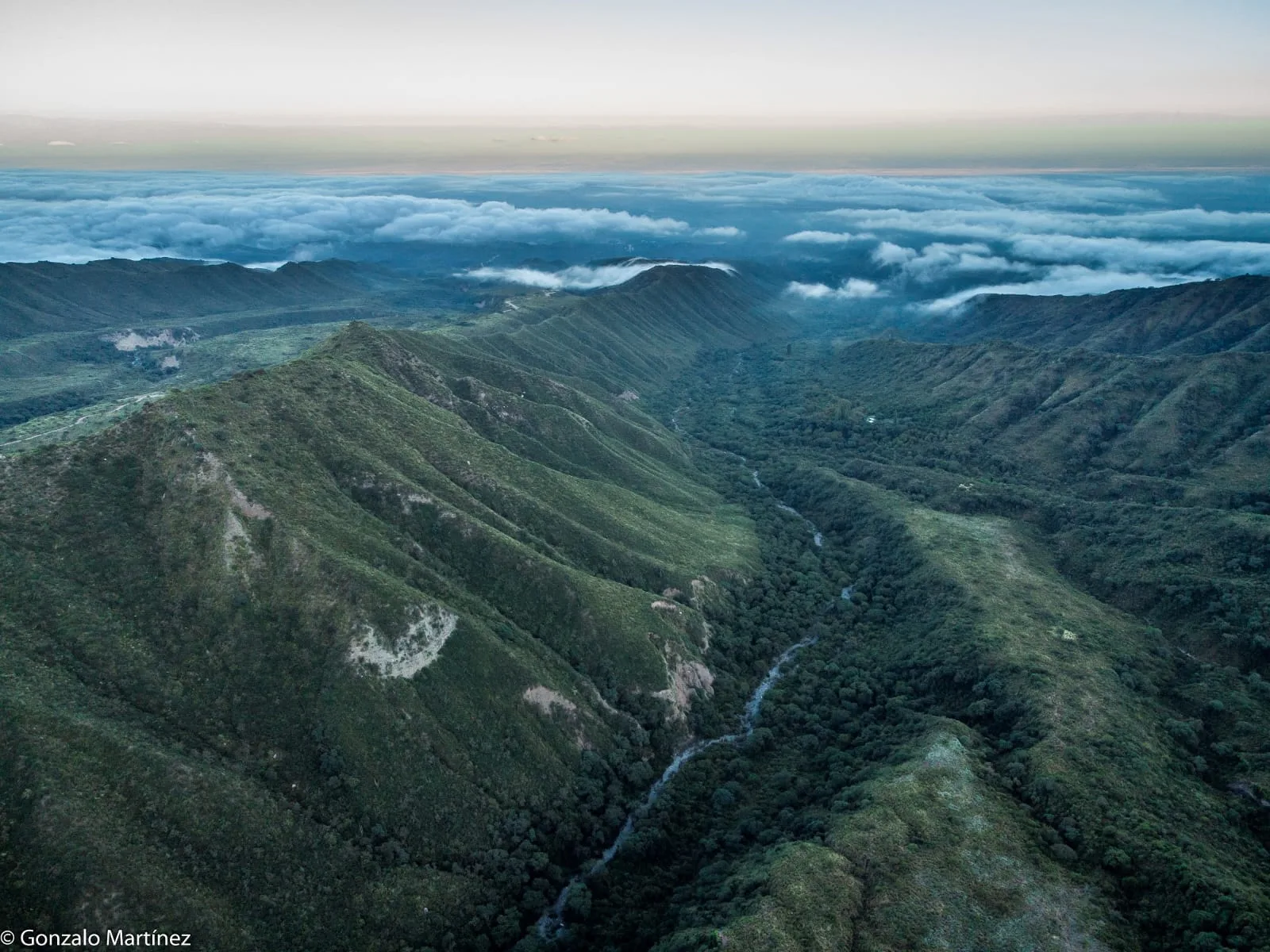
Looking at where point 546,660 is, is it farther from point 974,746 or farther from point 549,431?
point 549,431

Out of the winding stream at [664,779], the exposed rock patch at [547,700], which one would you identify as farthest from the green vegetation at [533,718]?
the winding stream at [664,779]

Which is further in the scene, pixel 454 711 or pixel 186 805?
pixel 454 711

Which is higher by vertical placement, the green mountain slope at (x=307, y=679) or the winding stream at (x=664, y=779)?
the green mountain slope at (x=307, y=679)

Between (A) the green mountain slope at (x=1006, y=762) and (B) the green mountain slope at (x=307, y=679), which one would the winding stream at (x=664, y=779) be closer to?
(B) the green mountain slope at (x=307, y=679)

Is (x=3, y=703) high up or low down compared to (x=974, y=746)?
up

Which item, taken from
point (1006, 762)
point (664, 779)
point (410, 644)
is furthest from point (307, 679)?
point (1006, 762)

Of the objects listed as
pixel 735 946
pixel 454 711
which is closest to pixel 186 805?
pixel 454 711

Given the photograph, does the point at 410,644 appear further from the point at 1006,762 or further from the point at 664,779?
the point at 1006,762

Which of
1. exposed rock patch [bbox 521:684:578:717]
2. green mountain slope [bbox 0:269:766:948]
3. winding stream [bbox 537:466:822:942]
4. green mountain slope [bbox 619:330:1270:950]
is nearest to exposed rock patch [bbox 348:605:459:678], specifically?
green mountain slope [bbox 0:269:766:948]

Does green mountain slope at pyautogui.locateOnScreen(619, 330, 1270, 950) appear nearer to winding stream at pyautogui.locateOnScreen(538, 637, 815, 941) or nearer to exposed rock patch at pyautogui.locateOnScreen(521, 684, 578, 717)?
winding stream at pyautogui.locateOnScreen(538, 637, 815, 941)
